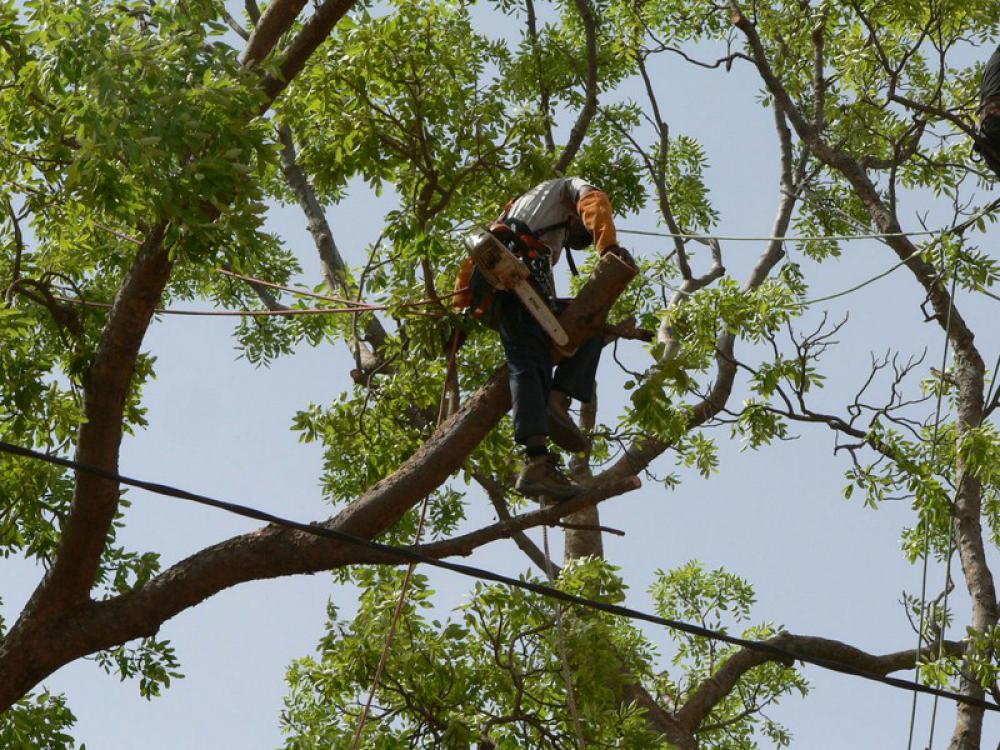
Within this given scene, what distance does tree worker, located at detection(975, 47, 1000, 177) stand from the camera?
7871mm

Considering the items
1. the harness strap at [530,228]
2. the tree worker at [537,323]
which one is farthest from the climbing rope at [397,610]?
the harness strap at [530,228]

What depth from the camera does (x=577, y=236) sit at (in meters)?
6.66

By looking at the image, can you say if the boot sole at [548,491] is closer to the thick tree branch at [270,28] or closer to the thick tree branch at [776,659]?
the thick tree branch at [270,28]

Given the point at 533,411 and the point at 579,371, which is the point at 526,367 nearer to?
the point at 533,411

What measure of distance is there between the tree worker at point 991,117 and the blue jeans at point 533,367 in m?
2.83

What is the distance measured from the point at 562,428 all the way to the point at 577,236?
93 centimetres

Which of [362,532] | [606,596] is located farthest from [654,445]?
[362,532]

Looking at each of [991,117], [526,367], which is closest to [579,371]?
[526,367]

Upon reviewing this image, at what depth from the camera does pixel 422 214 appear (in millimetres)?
7355

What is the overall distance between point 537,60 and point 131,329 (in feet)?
18.1

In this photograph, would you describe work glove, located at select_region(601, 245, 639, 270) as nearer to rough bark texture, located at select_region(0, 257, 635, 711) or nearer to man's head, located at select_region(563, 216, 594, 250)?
rough bark texture, located at select_region(0, 257, 635, 711)

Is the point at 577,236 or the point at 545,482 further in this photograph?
the point at 577,236

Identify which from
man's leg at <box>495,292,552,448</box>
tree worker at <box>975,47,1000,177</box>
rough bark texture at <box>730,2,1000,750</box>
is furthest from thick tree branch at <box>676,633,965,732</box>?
man's leg at <box>495,292,552,448</box>

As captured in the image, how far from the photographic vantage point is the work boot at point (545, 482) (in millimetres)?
5984
